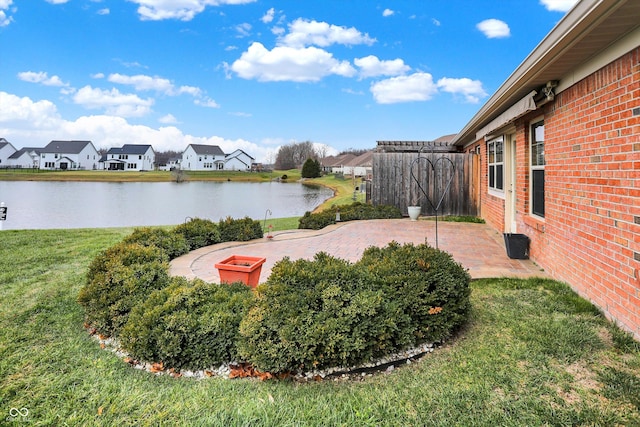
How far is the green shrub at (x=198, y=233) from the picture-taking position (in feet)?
21.9

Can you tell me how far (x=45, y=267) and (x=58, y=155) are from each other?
65.2 metres

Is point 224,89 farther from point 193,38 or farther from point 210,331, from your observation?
point 210,331

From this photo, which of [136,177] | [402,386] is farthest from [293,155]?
[402,386]

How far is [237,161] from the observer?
66.3m

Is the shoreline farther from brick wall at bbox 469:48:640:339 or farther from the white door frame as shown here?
brick wall at bbox 469:48:640:339

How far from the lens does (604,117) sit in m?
3.29

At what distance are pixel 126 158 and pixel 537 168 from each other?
70.2 metres

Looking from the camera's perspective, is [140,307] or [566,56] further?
[566,56]

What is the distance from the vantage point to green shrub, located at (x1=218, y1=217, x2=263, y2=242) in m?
7.41

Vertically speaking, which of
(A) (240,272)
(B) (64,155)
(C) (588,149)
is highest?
(B) (64,155)

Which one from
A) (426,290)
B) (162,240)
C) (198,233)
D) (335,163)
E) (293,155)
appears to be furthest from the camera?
(335,163)

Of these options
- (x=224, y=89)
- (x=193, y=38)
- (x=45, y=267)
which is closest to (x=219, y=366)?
(x=45, y=267)

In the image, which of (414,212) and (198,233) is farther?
(414,212)

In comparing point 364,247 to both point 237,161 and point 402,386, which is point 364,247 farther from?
point 237,161
